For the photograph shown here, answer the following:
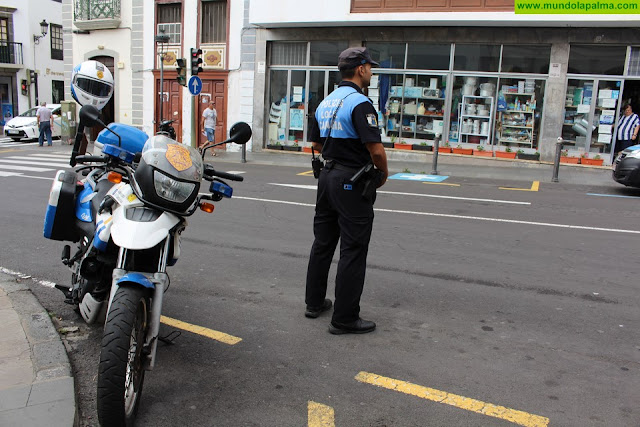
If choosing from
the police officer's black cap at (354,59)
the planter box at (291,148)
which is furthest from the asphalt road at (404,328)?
the planter box at (291,148)

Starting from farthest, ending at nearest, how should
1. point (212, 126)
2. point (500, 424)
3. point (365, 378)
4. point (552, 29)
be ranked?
1. point (212, 126)
2. point (552, 29)
3. point (365, 378)
4. point (500, 424)

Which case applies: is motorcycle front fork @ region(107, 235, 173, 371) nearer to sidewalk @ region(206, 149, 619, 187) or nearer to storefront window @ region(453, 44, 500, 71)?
sidewalk @ region(206, 149, 619, 187)

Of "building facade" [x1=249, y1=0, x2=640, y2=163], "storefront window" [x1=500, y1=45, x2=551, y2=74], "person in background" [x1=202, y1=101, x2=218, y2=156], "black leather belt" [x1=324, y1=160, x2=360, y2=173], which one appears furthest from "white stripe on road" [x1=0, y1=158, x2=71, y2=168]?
"storefront window" [x1=500, y1=45, x2=551, y2=74]

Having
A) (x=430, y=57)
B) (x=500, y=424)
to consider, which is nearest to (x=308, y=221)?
(x=500, y=424)

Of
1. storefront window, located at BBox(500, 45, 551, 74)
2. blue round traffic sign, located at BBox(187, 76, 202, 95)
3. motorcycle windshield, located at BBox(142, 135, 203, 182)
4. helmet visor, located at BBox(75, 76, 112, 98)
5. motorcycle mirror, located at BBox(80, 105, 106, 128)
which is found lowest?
motorcycle windshield, located at BBox(142, 135, 203, 182)

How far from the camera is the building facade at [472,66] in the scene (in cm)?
1582

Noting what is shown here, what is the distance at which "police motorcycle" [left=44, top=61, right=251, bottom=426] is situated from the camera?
2.65 metres

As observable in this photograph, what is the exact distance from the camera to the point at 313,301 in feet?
14.6

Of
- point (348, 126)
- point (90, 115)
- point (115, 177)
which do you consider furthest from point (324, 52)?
point (115, 177)

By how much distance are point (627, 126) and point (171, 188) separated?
1583 cm

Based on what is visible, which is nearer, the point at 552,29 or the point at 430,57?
the point at 552,29

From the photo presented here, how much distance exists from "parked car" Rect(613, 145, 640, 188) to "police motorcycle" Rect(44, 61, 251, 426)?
33.4 feet

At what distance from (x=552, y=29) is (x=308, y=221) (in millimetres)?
11602

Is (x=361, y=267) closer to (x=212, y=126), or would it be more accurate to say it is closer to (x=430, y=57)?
(x=430, y=57)
